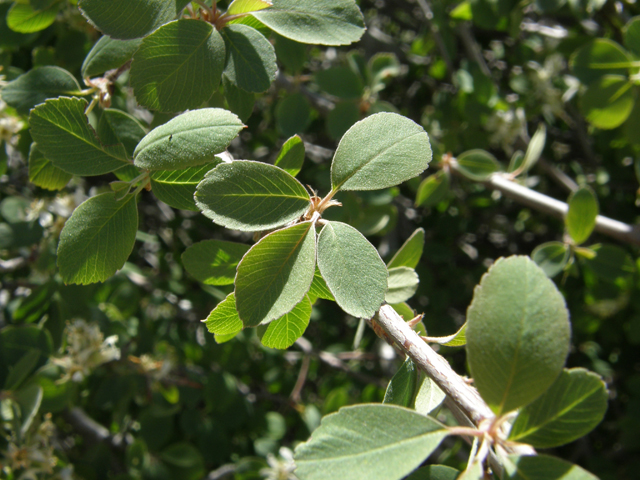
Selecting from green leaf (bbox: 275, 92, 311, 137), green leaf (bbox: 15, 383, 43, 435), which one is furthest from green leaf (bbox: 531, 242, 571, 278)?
green leaf (bbox: 15, 383, 43, 435)

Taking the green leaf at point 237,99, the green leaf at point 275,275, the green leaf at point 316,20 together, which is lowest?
the green leaf at point 275,275

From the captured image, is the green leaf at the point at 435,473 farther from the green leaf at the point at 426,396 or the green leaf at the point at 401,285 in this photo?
the green leaf at the point at 401,285

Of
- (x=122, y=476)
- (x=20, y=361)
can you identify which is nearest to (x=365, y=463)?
(x=20, y=361)

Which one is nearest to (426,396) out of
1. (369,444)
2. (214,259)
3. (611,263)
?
(369,444)

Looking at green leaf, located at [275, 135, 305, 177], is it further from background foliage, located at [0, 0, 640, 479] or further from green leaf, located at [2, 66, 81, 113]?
green leaf, located at [2, 66, 81, 113]

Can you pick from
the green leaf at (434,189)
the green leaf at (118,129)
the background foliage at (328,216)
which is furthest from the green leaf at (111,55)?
the green leaf at (434,189)

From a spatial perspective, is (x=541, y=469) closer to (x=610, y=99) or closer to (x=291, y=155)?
(x=291, y=155)
